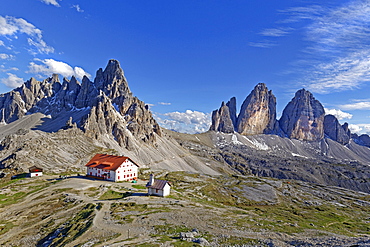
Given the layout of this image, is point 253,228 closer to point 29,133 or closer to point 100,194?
point 100,194

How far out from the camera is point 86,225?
133 ft

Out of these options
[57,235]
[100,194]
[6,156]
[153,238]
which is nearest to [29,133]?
[6,156]

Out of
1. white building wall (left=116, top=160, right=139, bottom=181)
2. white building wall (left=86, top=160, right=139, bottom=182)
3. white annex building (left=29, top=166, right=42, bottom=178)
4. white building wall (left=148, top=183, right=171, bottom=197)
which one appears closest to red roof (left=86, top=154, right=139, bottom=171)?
white building wall (left=86, top=160, right=139, bottom=182)

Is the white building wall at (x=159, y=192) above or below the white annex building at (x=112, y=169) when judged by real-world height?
below

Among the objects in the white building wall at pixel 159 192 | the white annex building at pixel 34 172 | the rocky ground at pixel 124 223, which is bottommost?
the rocky ground at pixel 124 223

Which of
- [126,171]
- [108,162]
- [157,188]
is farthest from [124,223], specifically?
[108,162]

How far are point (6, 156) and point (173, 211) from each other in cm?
10621

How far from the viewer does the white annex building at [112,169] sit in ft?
286

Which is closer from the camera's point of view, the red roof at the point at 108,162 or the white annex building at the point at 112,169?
the white annex building at the point at 112,169

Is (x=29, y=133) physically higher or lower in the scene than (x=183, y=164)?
higher

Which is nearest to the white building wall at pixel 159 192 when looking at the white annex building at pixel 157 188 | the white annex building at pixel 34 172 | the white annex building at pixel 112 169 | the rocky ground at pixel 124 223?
the white annex building at pixel 157 188

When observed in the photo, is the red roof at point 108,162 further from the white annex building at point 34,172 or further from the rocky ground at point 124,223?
the white annex building at point 34,172

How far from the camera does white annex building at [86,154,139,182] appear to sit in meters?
87.1

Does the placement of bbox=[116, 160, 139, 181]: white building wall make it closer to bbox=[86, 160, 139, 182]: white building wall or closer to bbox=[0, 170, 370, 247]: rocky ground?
bbox=[86, 160, 139, 182]: white building wall
